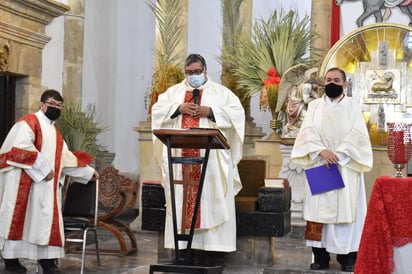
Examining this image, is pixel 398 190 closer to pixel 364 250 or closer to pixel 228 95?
pixel 364 250

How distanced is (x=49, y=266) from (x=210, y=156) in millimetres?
1733

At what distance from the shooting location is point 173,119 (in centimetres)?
741

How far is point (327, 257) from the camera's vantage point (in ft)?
25.4

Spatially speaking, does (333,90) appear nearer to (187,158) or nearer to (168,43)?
(187,158)

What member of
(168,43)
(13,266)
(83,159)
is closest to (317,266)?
(83,159)

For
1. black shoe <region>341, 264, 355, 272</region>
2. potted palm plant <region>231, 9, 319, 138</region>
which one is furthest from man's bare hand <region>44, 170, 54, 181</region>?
potted palm plant <region>231, 9, 319, 138</region>

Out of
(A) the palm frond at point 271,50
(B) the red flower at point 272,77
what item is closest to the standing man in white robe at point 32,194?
(B) the red flower at point 272,77

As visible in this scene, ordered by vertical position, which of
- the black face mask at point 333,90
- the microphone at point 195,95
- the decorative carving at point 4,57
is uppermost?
the decorative carving at point 4,57

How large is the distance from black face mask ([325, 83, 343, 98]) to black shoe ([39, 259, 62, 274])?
111 inches

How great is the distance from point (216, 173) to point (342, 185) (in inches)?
44.3

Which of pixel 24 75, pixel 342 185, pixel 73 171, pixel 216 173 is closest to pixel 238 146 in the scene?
pixel 216 173

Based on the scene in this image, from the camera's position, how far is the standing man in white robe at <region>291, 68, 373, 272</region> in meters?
7.52

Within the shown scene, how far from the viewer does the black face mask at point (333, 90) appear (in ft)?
24.9

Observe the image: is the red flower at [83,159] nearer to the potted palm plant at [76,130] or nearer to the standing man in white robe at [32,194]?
the standing man in white robe at [32,194]
